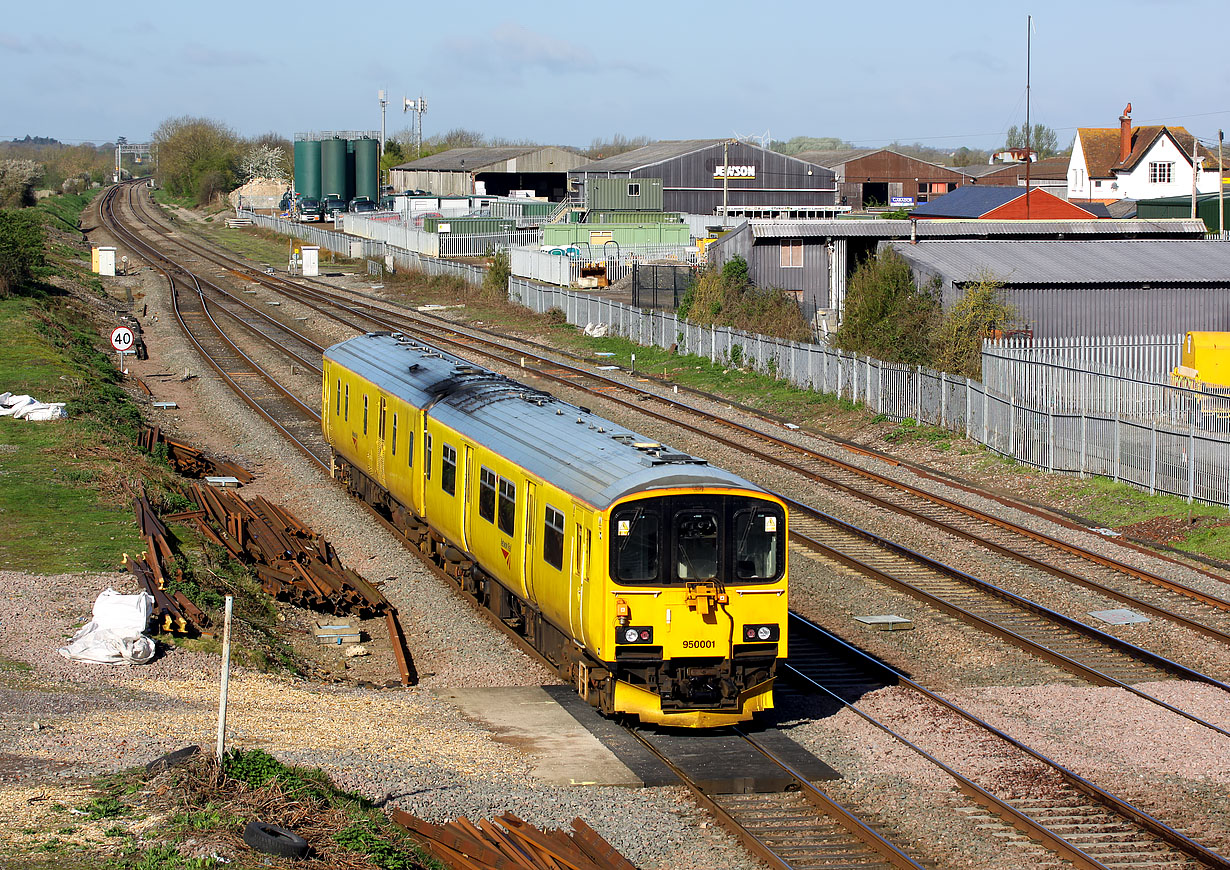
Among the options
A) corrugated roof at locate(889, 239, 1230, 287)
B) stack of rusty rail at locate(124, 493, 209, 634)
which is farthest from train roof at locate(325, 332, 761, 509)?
corrugated roof at locate(889, 239, 1230, 287)

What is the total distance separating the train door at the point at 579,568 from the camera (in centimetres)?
1314

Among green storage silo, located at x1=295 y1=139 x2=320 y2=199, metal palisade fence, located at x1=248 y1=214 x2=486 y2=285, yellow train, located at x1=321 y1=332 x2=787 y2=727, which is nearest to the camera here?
yellow train, located at x1=321 y1=332 x2=787 y2=727

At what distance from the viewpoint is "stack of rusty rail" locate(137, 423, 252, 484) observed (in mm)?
27266

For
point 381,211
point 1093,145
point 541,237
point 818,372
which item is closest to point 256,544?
point 818,372

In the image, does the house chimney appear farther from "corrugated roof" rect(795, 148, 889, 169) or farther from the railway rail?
the railway rail

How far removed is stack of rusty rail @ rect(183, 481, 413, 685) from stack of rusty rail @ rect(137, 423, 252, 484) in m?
2.86

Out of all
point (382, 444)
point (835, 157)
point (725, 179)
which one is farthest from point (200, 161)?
point (382, 444)

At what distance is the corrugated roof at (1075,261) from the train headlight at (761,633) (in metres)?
23.3

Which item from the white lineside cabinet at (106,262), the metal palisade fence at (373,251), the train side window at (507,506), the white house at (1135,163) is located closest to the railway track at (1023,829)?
the train side window at (507,506)

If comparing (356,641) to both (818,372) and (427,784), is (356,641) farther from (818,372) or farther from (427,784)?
(818,372)

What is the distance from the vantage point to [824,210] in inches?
3393

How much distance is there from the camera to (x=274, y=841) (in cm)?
904

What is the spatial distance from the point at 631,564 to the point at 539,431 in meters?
3.75

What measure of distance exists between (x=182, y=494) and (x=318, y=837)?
15.9 m
